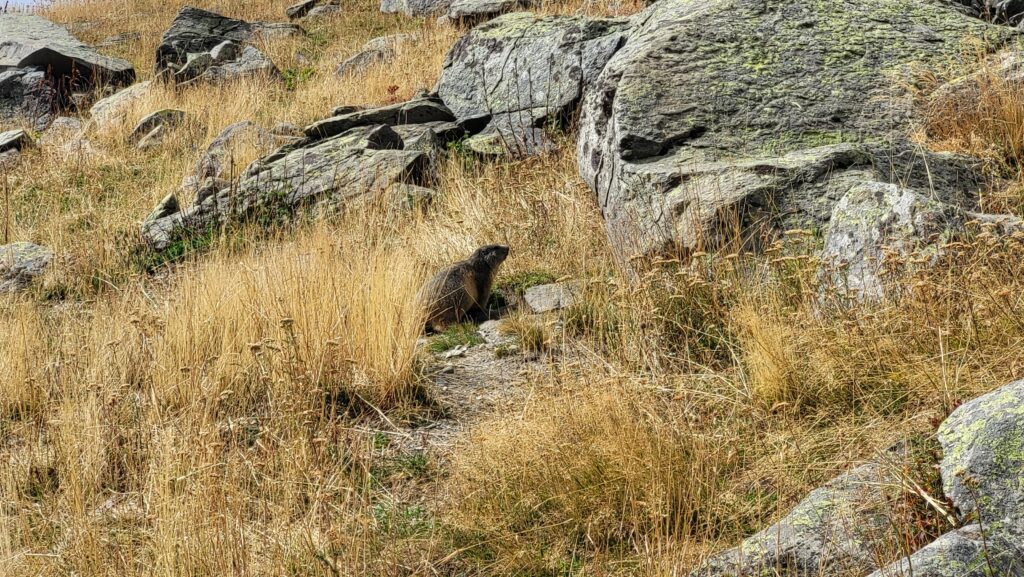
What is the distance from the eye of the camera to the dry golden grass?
327 cm

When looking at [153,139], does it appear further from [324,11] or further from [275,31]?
[324,11]

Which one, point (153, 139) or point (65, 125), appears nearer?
point (153, 139)

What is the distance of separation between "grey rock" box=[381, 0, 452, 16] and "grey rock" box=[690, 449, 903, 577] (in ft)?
55.9

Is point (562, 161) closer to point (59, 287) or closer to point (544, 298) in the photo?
point (544, 298)

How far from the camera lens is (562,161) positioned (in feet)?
28.3

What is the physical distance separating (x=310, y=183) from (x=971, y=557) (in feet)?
Answer: 25.1

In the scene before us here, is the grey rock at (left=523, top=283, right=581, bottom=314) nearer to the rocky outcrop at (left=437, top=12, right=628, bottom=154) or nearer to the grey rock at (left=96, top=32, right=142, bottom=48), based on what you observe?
the rocky outcrop at (left=437, top=12, right=628, bottom=154)

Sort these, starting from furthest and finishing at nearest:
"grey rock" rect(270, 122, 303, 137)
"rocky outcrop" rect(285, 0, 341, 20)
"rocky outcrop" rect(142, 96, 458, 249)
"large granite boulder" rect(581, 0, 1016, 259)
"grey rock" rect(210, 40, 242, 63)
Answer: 1. "rocky outcrop" rect(285, 0, 341, 20)
2. "grey rock" rect(210, 40, 242, 63)
3. "grey rock" rect(270, 122, 303, 137)
4. "rocky outcrop" rect(142, 96, 458, 249)
5. "large granite boulder" rect(581, 0, 1016, 259)

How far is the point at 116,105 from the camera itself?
14305 mm

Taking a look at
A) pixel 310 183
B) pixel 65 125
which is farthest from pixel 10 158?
pixel 310 183

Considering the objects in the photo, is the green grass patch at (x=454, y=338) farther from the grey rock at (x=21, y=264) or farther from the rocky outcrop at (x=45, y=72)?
the rocky outcrop at (x=45, y=72)

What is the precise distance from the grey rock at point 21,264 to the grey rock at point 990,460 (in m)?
7.58

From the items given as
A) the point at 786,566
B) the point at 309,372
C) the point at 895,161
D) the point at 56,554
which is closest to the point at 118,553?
the point at 56,554

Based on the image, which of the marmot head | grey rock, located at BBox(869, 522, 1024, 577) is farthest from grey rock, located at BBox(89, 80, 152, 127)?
grey rock, located at BBox(869, 522, 1024, 577)
